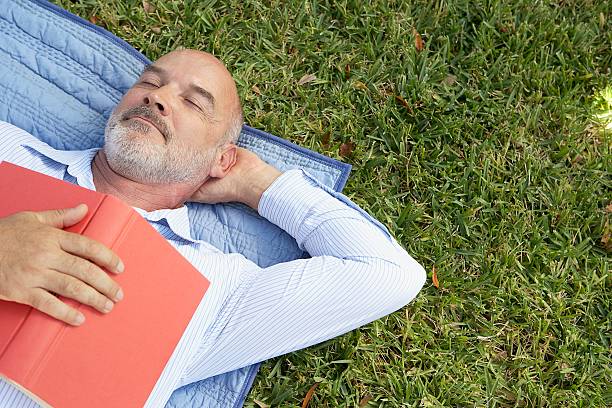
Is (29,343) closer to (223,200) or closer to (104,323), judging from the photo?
(104,323)

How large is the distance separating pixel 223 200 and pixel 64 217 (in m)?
1.01

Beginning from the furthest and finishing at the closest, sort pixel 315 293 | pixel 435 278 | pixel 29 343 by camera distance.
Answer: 1. pixel 435 278
2. pixel 315 293
3. pixel 29 343

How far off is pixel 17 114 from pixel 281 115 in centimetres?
133

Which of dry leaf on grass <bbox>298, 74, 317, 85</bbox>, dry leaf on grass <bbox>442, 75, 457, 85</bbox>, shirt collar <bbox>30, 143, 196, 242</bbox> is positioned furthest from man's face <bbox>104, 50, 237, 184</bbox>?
dry leaf on grass <bbox>442, 75, 457, 85</bbox>

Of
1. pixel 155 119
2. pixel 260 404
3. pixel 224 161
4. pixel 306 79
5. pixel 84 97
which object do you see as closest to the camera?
pixel 155 119

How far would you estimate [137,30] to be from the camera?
12.2ft

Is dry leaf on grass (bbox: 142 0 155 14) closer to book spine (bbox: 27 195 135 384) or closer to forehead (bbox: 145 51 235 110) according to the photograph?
forehead (bbox: 145 51 235 110)

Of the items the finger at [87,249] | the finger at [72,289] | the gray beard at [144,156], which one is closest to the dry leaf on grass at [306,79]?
→ the gray beard at [144,156]

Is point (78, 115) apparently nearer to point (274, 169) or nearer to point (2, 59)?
point (2, 59)

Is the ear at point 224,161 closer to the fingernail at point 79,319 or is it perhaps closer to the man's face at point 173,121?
the man's face at point 173,121

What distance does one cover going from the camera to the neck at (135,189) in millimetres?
2963

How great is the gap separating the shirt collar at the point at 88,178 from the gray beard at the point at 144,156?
0.44 feet

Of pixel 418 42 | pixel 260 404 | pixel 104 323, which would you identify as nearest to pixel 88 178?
pixel 104 323

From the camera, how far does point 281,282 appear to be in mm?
2795
